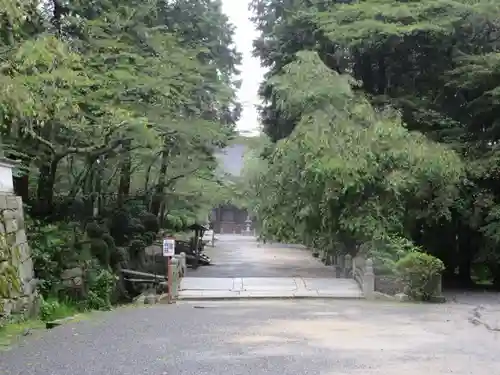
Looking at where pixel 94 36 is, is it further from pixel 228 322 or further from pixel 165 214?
pixel 165 214

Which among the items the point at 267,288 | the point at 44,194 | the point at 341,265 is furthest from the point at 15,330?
the point at 341,265

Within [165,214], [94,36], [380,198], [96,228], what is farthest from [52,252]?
[165,214]

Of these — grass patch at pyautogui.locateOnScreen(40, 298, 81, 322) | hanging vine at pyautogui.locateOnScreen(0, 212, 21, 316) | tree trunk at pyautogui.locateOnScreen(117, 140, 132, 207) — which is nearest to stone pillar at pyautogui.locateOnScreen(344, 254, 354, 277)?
tree trunk at pyautogui.locateOnScreen(117, 140, 132, 207)

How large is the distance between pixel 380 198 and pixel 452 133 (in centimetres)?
395

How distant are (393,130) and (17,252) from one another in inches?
442

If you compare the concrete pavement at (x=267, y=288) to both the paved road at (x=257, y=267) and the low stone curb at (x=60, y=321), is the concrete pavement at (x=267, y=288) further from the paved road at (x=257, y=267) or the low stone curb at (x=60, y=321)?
the low stone curb at (x=60, y=321)

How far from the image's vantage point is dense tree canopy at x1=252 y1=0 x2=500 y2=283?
18844 millimetres

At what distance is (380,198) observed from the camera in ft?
64.1

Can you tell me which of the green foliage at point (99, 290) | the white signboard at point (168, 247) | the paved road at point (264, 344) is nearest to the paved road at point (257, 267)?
the white signboard at point (168, 247)

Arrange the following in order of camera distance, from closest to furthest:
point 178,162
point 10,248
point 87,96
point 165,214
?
point 10,248 → point 87,96 → point 178,162 → point 165,214

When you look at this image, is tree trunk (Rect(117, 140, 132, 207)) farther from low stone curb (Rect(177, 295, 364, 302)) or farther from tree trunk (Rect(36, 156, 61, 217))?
low stone curb (Rect(177, 295, 364, 302))

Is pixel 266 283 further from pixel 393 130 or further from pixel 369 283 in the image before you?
pixel 393 130

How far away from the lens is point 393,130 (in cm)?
1881

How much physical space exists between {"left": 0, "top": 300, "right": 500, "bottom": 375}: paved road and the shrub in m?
1.86
